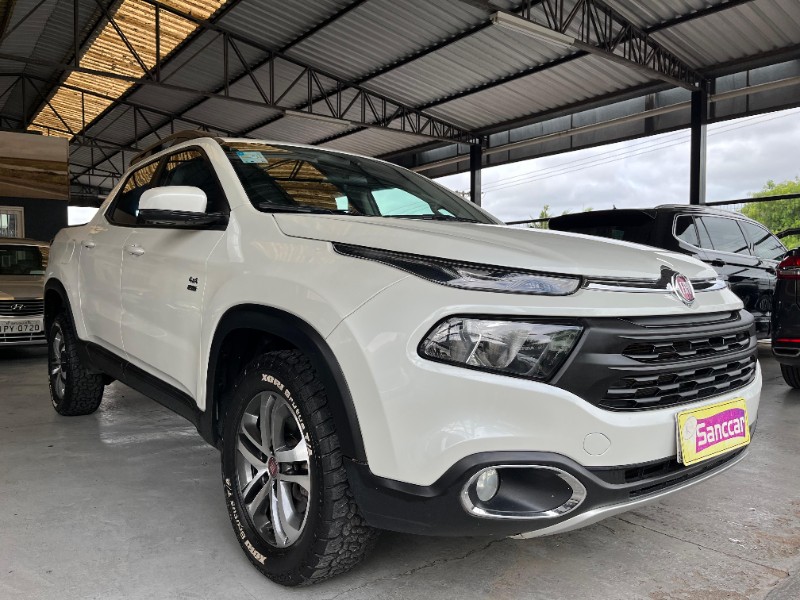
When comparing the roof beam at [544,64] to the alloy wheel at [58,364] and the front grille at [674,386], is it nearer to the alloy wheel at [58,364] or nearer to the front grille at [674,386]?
the alloy wheel at [58,364]

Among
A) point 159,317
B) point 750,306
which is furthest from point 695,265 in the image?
point 750,306

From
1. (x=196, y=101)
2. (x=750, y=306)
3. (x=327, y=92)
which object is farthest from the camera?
(x=196, y=101)

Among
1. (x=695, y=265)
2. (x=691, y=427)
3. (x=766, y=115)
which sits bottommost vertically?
(x=691, y=427)

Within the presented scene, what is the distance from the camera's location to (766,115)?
11.3m

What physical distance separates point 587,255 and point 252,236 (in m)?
1.08

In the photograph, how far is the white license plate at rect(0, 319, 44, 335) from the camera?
623cm

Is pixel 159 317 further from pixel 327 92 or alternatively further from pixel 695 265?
pixel 327 92

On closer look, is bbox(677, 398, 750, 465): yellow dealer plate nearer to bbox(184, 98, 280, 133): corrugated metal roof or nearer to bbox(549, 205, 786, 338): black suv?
bbox(549, 205, 786, 338): black suv

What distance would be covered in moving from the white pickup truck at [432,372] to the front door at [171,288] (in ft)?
0.07

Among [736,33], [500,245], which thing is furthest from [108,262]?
[736,33]

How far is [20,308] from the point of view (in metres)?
6.32

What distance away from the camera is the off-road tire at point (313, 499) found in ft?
5.61

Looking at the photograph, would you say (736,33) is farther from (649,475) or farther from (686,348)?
(649,475)

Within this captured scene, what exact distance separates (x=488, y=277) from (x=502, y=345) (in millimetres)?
183
